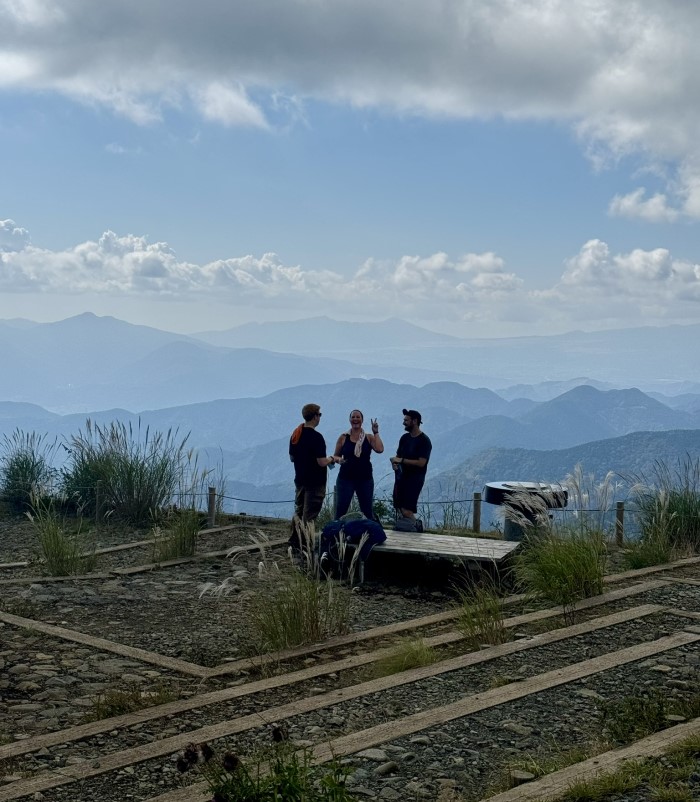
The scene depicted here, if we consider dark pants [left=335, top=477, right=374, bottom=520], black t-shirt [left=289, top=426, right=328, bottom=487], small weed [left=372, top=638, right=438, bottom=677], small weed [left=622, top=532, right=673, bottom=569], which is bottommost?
small weed [left=372, top=638, right=438, bottom=677]

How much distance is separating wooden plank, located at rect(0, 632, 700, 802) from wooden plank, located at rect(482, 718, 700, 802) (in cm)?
76

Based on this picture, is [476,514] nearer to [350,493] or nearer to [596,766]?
[350,493]

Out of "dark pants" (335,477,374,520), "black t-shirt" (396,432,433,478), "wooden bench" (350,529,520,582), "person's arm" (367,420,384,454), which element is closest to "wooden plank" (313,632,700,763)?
"wooden bench" (350,529,520,582)

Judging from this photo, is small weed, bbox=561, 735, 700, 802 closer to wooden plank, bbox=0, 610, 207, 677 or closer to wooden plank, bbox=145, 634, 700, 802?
wooden plank, bbox=145, 634, 700, 802

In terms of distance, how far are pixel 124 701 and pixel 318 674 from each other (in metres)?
1.17

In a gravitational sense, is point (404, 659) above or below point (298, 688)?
above

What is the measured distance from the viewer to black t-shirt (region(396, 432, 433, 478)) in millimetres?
11125

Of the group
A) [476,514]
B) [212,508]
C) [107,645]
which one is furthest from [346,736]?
[212,508]

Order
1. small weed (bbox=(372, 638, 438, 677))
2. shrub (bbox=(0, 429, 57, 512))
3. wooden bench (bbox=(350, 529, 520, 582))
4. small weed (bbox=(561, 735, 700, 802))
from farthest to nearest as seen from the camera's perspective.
→ shrub (bbox=(0, 429, 57, 512)) < wooden bench (bbox=(350, 529, 520, 582)) < small weed (bbox=(372, 638, 438, 677)) < small weed (bbox=(561, 735, 700, 802))

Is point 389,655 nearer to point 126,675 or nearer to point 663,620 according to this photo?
point 126,675

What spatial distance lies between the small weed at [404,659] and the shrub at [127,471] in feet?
26.2

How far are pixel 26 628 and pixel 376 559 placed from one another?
3.60 metres

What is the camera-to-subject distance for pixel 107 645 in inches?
282

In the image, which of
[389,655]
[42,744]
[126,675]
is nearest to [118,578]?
[126,675]
